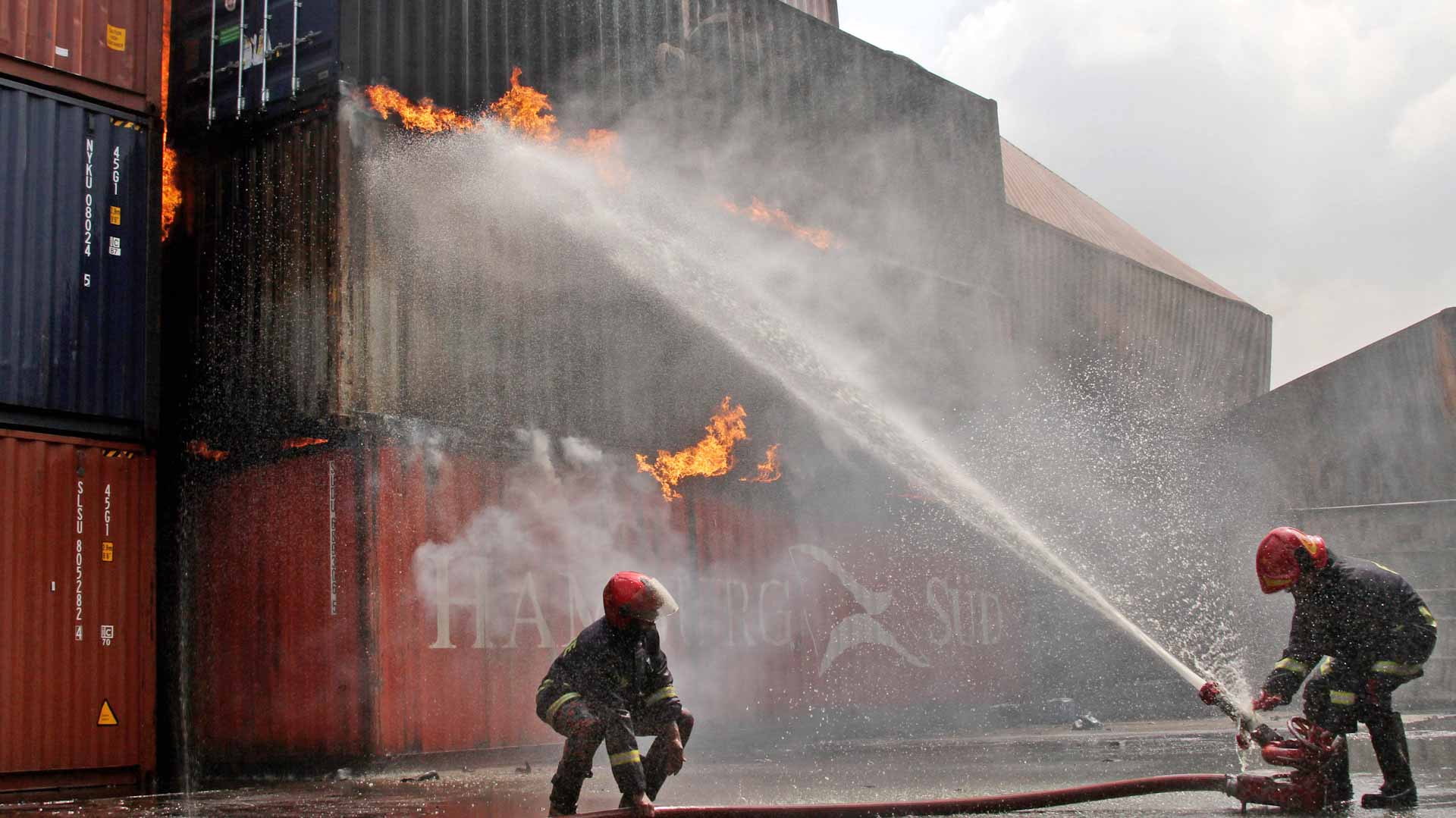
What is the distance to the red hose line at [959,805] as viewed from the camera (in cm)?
583

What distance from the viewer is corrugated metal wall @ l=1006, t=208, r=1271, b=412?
83.9 ft

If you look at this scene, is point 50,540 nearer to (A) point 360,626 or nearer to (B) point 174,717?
(B) point 174,717

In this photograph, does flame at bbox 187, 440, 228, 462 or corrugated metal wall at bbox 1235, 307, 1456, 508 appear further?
corrugated metal wall at bbox 1235, 307, 1456, 508

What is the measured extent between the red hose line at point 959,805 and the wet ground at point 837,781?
16cm

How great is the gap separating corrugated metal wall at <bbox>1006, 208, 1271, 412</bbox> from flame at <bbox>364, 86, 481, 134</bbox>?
38.5 ft

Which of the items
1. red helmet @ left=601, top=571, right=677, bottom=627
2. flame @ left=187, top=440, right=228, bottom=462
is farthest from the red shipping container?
red helmet @ left=601, top=571, right=677, bottom=627

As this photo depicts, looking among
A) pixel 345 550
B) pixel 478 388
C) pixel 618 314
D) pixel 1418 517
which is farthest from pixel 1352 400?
pixel 345 550

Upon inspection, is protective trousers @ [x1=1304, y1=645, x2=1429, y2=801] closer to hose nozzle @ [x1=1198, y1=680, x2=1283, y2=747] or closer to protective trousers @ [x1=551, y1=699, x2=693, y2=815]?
hose nozzle @ [x1=1198, y1=680, x2=1283, y2=747]

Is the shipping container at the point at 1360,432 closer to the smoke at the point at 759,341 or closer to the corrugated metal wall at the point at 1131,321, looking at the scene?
the smoke at the point at 759,341

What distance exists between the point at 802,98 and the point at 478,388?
7616 mm

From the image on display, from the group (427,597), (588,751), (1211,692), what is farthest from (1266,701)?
(427,597)

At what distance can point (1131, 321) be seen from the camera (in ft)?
99.5

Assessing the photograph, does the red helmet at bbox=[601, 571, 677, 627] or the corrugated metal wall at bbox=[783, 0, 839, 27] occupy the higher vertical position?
the corrugated metal wall at bbox=[783, 0, 839, 27]

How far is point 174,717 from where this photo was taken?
13055mm
